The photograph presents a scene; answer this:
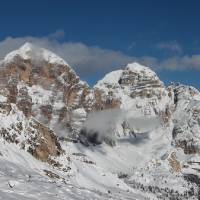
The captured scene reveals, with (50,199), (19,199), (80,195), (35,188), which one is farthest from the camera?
(80,195)

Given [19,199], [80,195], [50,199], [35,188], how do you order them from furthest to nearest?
[80,195] < [35,188] < [50,199] < [19,199]

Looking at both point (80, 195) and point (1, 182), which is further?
point (80, 195)

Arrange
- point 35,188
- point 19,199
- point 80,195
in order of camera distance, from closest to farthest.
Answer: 1. point 19,199
2. point 35,188
3. point 80,195

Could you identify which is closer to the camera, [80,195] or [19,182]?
[19,182]

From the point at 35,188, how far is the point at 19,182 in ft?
9.06

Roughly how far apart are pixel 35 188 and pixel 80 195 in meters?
9.83

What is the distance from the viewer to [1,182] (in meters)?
87.6

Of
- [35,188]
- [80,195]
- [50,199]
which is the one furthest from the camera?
[80,195]

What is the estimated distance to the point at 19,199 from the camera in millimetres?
77562

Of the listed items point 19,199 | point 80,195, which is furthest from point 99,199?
point 19,199

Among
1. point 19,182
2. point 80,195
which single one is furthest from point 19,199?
point 80,195

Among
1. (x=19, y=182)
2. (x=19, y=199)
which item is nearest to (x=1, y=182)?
(x=19, y=182)

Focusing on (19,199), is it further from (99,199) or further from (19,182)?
(99,199)

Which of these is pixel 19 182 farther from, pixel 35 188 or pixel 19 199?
pixel 19 199
